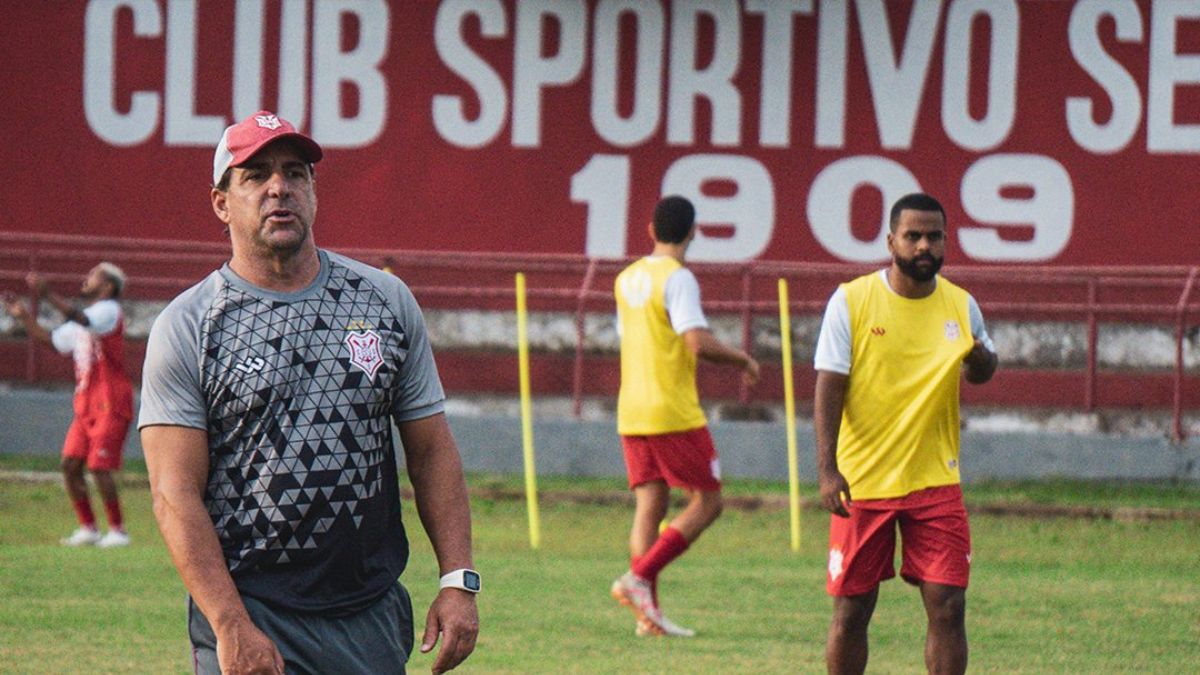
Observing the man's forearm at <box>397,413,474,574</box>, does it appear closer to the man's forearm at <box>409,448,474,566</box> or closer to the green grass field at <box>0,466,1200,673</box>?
the man's forearm at <box>409,448,474,566</box>

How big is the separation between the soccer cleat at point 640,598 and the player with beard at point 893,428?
8.55 ft

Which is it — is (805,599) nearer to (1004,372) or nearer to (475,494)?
(475,494)

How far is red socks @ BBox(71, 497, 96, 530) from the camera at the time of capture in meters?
14.2

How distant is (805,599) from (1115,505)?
5632 mm

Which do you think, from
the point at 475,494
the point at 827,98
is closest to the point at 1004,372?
the point at 827,98

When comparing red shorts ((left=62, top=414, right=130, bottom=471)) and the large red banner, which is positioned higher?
the large red banner

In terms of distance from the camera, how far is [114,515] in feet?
46.5

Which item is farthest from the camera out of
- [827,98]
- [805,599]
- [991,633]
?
[827,98]

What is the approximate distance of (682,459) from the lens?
1102 centimetres

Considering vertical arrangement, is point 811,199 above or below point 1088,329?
above

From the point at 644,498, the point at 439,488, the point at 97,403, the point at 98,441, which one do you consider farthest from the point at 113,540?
the point at 439,488

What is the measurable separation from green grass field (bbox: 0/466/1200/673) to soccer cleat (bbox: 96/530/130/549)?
1.04ft

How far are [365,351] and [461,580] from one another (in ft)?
1.88

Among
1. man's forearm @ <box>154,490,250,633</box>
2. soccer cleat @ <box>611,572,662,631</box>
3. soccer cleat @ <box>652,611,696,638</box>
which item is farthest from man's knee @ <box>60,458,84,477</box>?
man's forearm @ <box>154,490,250,633</box>
